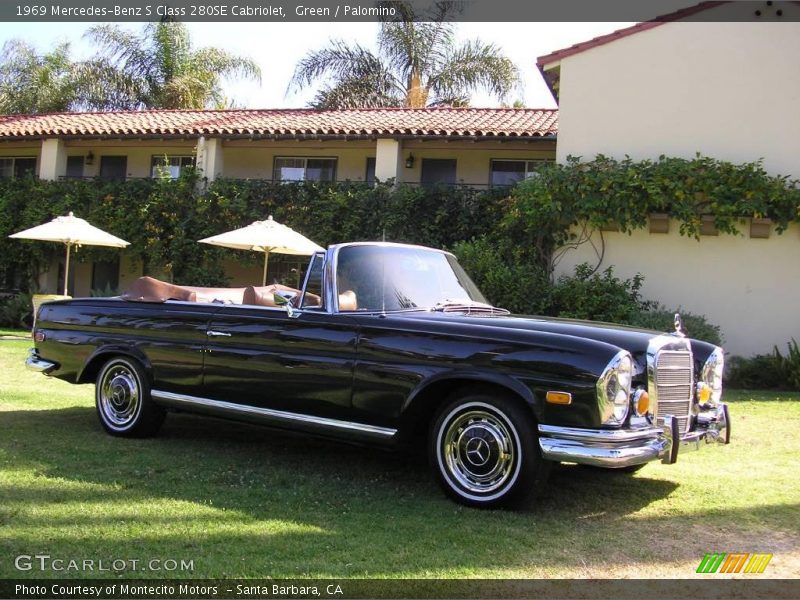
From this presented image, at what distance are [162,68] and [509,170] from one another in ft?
48.0

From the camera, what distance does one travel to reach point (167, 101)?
86.1 ft

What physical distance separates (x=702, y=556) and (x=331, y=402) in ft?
7.75

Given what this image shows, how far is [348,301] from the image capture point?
5328 mm

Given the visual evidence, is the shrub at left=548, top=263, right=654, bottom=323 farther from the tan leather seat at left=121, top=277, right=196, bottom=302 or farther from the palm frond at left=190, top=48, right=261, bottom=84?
the palm frond at left=190, top=48, right=261, bottom=84

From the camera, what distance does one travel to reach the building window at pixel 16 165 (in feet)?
71.0

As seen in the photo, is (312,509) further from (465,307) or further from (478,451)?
(465,307)

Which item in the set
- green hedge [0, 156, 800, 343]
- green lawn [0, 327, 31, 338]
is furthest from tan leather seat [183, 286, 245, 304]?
→ green lawn [0, 327, 31, 338]

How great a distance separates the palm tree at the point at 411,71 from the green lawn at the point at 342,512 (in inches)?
740

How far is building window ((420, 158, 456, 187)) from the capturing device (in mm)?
18123

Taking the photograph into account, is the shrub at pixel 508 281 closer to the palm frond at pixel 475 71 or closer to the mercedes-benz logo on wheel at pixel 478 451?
the mercedes-benz logo on wheel at pixel 478 451

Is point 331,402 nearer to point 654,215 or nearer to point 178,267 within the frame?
point 654,215

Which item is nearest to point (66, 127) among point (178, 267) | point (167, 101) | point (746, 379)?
point (178, 267)

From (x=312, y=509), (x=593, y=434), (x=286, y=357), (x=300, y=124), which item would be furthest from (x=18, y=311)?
(x=593, y=434)

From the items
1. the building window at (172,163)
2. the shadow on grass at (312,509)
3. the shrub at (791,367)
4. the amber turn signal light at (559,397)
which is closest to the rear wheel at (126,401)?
the shadow on grass at (312,509)
